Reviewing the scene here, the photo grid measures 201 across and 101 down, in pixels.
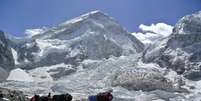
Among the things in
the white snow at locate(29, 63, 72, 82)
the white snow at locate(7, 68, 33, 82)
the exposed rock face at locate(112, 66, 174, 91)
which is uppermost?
the white snow at locate(29, 63, 72, 82)

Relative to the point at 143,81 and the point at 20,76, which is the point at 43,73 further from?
the point at 143,81

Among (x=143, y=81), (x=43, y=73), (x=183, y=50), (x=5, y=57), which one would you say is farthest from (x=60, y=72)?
(x=143, y=81)

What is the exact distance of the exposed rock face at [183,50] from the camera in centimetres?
14838

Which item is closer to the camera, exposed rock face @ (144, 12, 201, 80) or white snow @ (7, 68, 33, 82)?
exposed rock face @ (144, 12, 201, 80)

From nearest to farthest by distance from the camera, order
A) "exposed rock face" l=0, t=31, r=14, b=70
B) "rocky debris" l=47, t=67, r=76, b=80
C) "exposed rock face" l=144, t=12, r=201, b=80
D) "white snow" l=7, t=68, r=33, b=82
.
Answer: "exposed rock face" l=144, t=12, r=201, b=80 < "white snow" l=7, t=68, r=33, b=82 < "exposed rock face" l=0, t=31, r=14, b=70 < "rocky debris" l=47, t=67, r=76, b=80

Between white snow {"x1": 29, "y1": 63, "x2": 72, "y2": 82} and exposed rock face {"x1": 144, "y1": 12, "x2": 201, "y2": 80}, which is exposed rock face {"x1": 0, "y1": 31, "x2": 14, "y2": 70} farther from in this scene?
exposed rock face {"x1": 144, "y1": 12, "x2": 201, "y2": 80}

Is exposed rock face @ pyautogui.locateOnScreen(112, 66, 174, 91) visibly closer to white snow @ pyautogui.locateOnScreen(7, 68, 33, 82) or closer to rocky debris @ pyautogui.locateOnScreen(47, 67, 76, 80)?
white snow @ pyautogui.locateOnScreen(7, 68, 33, 82)

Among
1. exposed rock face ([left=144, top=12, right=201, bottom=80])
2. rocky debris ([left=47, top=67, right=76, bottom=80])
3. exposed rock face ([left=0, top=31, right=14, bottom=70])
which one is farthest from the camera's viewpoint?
rocky debris ([left=47, top=67, right=76, bottom=80])

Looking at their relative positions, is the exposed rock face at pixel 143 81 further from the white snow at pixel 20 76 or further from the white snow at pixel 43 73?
the white snow at pixel 43 73

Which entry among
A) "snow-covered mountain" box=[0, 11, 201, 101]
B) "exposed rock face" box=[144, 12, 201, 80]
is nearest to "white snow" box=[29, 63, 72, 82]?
"snow-covered mountain" box=[0, 11, 201, 101]

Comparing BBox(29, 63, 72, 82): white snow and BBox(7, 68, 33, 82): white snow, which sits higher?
BBox(29, 63, 72, 82): white snow

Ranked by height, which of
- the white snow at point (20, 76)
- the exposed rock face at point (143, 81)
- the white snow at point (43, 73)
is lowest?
the exposed rock face at point (143, 81)

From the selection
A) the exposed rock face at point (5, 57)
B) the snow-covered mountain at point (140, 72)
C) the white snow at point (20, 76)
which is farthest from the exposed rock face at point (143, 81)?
the exposed rock face at point (5, 57)

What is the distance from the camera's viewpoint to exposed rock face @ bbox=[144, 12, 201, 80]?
148 metres
